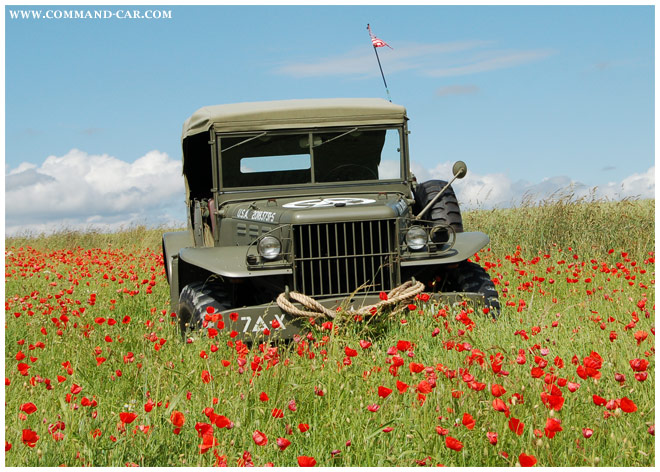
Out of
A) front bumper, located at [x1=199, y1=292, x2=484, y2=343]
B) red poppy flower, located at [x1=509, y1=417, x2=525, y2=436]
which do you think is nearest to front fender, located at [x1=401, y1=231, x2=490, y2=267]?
front bumper, located at [x1=199, y1=292, x2=484, y2=343]

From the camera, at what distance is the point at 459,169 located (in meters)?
6.38

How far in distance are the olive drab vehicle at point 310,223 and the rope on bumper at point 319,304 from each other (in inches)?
2.5

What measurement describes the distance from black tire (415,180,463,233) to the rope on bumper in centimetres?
183

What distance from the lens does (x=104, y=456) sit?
2770mm

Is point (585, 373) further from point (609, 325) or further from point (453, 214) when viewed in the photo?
point (453, 214)

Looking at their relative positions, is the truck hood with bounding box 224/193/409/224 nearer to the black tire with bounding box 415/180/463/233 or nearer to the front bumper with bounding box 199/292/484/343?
the black tire with bounding box 415/180/463/233

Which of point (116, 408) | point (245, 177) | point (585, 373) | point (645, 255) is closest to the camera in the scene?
point (585, 373)

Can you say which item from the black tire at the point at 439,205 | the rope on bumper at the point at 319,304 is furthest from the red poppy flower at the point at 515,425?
the black tire at the point at 439,205

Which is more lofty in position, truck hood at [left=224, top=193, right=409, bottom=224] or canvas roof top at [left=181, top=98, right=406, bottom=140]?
canvas roof top at [left=181, top=98, right=406, bottom=140]

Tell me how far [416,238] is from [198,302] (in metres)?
1.81

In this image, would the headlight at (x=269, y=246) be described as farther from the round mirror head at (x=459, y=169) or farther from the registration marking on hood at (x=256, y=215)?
the round mirror head at (x=459, y=169)

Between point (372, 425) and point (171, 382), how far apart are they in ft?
4.22

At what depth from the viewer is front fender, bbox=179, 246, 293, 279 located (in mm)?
5512

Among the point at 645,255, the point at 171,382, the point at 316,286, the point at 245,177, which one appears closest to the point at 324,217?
the point at 316,286
